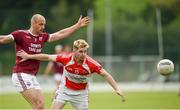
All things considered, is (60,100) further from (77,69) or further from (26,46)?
(26,46)

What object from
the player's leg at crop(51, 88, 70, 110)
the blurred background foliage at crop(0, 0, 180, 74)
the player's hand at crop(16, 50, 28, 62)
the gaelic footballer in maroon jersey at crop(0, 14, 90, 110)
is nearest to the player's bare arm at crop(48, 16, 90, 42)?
the gaelic footballer in maroon jersey at crop(0, 14, 90, 110)

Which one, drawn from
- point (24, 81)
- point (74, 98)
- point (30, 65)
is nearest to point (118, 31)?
point (30, 65)

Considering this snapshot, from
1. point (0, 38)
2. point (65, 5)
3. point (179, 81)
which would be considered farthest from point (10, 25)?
point (0, 38)

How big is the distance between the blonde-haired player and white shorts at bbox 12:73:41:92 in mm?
418

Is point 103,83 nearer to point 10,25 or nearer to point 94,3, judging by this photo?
point 10,25

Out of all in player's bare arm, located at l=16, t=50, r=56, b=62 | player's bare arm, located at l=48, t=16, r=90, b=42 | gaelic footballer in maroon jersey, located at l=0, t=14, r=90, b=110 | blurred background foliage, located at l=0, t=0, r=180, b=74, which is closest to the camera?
player's bare arm, located at l=16, t=50, r=56, b=62

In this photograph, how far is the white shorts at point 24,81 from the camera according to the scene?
507 inches

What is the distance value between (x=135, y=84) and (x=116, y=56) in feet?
6.11

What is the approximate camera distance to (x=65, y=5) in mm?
50938

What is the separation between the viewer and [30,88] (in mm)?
12844

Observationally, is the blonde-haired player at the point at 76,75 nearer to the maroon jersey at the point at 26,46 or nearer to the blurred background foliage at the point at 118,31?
the maroon jersey at the point at 26,46

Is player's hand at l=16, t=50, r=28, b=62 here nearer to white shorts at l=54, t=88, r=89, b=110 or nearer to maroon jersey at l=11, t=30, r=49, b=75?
maroon jersey at l=11, t=30, r=49, b=75

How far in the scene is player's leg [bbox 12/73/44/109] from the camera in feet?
41.9

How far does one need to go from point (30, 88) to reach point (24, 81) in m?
0.18
